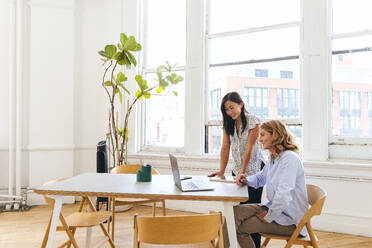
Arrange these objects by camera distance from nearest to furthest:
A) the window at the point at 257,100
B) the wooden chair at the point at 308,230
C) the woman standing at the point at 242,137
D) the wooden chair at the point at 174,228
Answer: the wooden chair at the point at 174,228 → the wooden chair at the point at 308,230 → the woman standing at the point at 242,137 → the window at the point at 257,100

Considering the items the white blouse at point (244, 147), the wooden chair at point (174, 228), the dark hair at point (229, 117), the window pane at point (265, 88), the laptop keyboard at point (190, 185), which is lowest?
the wooden chair at point (174, 228)

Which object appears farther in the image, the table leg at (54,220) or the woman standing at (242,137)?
the woman standing at (242,137)

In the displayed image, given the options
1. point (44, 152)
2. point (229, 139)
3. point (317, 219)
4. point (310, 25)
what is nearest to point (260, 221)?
point (229, 139)

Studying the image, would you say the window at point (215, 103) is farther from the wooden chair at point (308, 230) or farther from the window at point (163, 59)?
the wooden chair at point (308, 230)

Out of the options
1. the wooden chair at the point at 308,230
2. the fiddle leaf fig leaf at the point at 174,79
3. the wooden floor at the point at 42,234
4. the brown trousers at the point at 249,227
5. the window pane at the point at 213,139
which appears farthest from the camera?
the window pane at the point at 213,139

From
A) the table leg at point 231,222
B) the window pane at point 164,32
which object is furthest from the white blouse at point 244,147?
the window pane at point 164,32

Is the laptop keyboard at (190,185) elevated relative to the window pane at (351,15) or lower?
lower

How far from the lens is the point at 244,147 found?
299cm

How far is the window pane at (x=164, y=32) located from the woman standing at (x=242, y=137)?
2336 mm

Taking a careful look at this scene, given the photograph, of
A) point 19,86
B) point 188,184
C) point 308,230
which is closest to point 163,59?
point 19,86

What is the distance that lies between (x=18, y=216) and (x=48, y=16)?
3.07 m

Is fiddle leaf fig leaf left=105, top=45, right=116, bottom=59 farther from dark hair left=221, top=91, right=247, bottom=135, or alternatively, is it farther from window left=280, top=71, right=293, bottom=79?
window left=280, top=71, right=293, bottom=79

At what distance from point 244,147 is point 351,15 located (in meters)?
2.42

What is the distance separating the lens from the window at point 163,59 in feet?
16.9
